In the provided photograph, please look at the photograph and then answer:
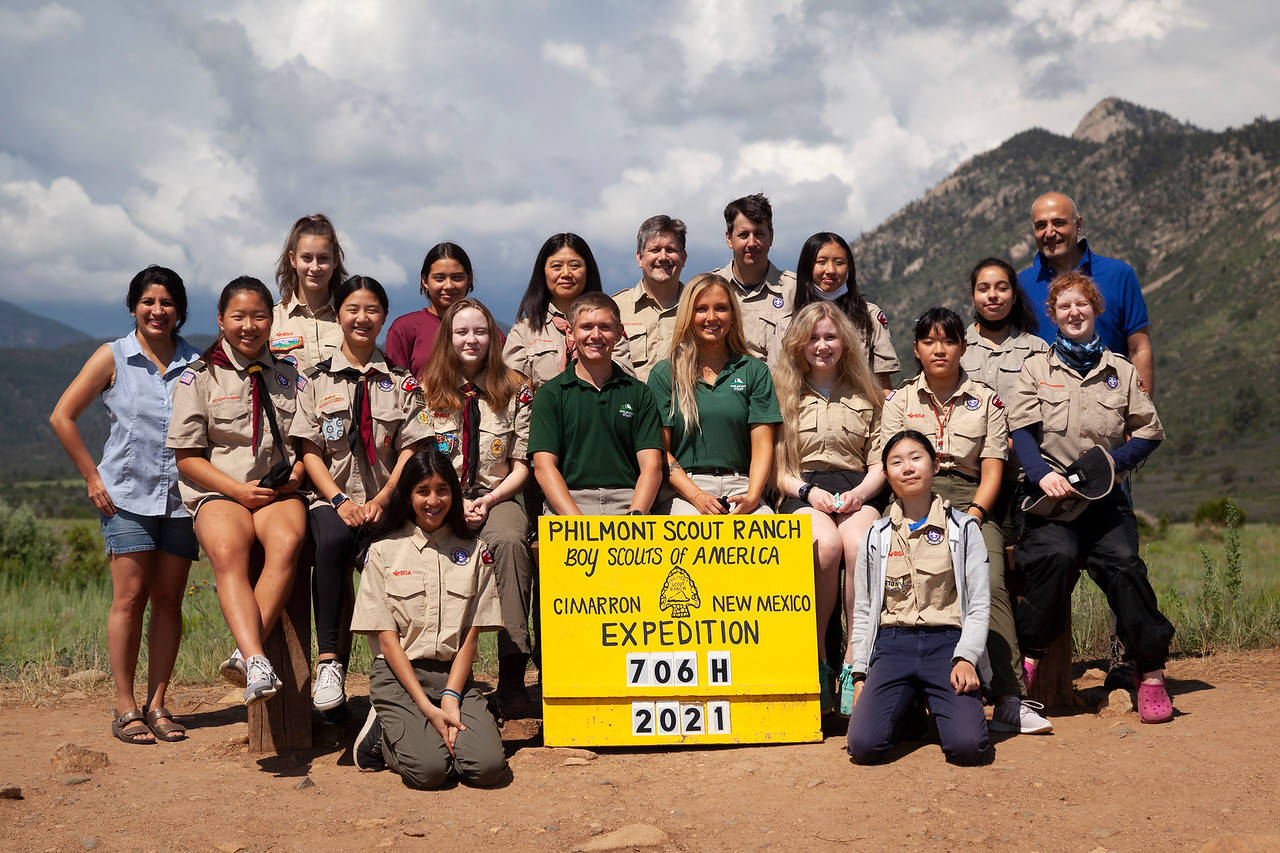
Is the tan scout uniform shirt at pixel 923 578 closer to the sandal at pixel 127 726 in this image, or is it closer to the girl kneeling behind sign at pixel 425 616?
the girl kneeling behind sign at pixel 425 616

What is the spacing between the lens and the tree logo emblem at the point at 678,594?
5469 millimetres

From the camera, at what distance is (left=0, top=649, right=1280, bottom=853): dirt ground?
4.14 meters

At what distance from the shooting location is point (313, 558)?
5.80 meters

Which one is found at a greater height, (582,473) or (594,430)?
(594,430)

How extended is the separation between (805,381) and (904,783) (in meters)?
2.32

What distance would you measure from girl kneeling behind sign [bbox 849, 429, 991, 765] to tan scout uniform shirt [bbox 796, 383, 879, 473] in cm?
56

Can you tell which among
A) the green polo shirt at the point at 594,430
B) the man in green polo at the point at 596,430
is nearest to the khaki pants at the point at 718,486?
the man in green polo at the point at 596,430

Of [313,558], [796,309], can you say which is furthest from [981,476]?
[313,558]

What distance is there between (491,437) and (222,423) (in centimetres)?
140

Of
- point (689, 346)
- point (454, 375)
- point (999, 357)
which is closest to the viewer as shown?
point (454, 375)

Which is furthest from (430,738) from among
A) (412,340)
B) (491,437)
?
(412,340)

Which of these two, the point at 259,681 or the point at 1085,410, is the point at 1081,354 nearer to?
the point at 1085,410

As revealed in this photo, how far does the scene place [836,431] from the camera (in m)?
5.94

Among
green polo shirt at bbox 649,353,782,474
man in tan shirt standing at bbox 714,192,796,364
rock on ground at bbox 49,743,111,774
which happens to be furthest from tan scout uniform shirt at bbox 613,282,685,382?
rock on ground at bbox 49,743,111,774
